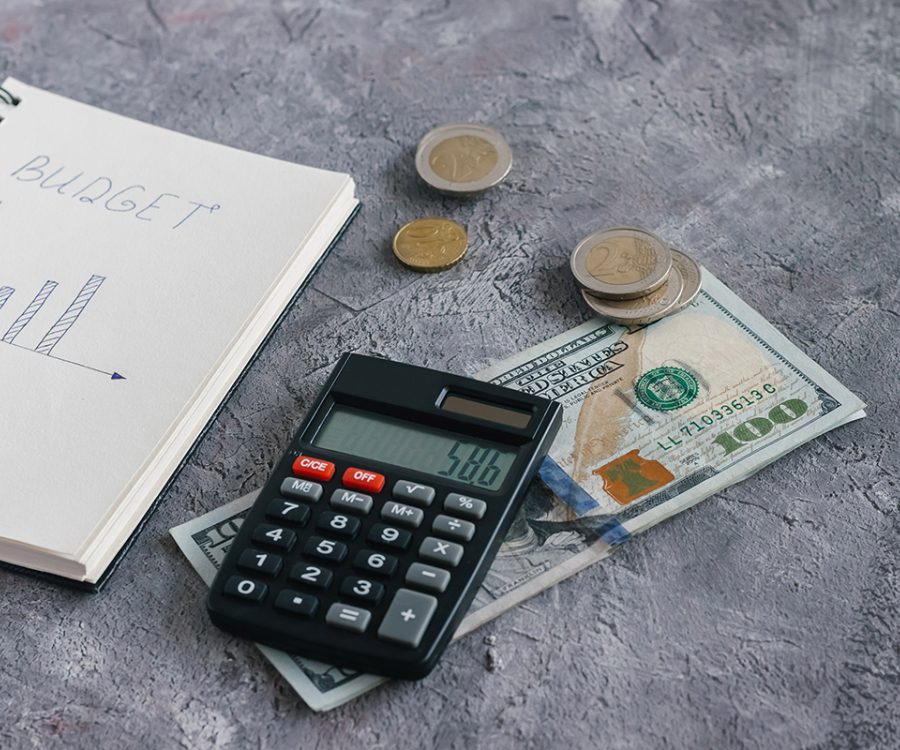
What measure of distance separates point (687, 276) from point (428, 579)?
1.04ft

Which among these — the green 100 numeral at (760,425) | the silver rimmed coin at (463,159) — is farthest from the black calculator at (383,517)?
the silver rimmed coin at (463,159)

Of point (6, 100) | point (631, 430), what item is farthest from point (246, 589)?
point (6, 100)

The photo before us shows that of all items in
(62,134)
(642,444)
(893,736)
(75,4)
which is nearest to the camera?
(893,736)

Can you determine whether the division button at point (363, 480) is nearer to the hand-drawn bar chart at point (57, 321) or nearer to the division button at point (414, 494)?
the division button at point (414, 494)

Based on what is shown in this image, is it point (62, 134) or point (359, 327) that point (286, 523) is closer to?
point (359, 327)

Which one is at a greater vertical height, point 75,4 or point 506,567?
point 75,4

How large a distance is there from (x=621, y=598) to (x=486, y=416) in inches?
5.2

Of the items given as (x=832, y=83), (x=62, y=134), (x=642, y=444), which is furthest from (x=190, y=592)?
(x=832, y=83)

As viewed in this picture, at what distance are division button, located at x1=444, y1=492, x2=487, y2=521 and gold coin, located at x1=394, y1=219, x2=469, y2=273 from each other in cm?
23

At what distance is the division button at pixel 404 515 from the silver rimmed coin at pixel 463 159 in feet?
1.01

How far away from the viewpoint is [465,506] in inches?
19.0

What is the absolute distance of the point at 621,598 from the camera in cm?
48

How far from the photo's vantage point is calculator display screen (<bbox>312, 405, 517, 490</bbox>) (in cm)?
51

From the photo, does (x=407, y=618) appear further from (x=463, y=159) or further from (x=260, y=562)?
(x=463, y=159)
